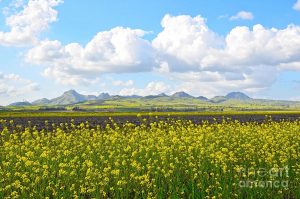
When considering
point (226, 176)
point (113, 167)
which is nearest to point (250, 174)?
point (226, 176)

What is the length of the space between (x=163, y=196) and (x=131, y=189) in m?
1.23

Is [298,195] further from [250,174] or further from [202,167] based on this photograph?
[202,167]

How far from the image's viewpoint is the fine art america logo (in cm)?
1338

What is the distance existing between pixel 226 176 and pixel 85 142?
9561 mm

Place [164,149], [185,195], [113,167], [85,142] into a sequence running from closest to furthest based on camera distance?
[185,195], [113,167], [164,149], [85,142]

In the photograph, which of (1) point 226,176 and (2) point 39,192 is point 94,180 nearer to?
(2) point 39,192

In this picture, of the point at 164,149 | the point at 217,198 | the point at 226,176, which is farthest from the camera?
the point at 164,149

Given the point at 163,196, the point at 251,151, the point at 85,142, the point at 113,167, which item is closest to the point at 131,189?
the point at 163,196

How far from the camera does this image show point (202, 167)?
15.1 meters

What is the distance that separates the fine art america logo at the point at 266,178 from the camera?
13383 mm

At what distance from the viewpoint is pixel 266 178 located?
46.2ft

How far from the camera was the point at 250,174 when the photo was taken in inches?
563

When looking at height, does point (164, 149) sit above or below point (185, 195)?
above

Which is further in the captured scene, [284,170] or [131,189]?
[284,170]
